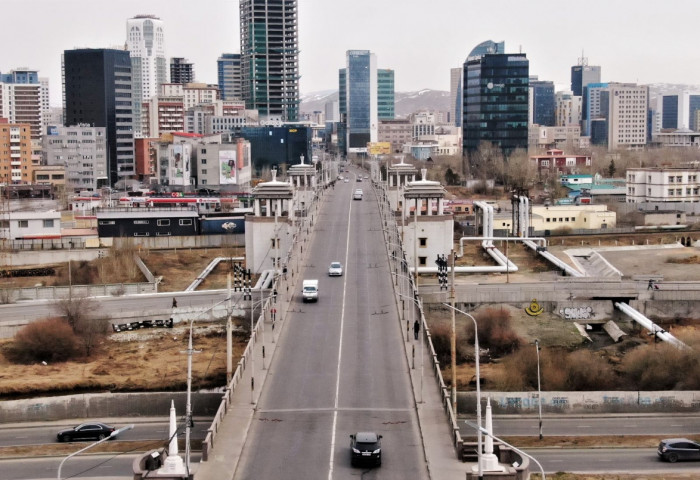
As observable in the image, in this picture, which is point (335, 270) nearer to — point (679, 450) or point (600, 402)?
point (600, 402)

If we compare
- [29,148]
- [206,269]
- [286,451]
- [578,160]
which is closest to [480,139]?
[578,160]

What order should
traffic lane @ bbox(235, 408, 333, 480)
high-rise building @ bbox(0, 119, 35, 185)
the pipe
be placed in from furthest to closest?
high-rise building @ bbox(0, 119, 35, 185) < the pipe < traffic lane @ bbox(235, 408, 333, 480)

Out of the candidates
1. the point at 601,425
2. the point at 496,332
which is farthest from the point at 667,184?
the point at 601,425

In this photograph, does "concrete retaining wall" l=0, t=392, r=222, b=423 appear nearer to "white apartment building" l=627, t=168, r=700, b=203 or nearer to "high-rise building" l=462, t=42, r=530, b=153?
"white apartment building" l=627, t=168, r=700, b=203

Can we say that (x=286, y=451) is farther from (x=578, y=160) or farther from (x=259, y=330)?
(x=578, y=160)

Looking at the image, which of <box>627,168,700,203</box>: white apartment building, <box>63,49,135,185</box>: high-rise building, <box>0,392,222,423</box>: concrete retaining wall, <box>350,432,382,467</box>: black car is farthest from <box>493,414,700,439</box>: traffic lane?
<box>63,49,135,185</box>: high-rise building

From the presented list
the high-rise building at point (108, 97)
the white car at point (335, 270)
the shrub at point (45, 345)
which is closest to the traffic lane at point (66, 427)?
the shrub at point (45, 345)
